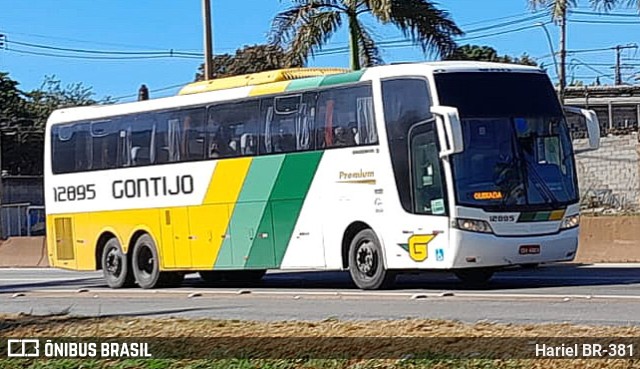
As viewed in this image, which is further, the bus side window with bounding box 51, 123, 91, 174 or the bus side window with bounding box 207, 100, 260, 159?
the bus side window with bounding box 51, 123, 91, 174

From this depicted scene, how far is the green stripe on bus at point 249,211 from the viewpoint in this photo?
20.6 metres

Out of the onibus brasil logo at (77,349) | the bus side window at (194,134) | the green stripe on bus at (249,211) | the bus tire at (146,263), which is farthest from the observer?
the bus tire at (146,263)

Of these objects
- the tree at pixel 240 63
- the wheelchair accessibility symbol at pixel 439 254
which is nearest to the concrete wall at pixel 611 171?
the wheelchair accessibility symbol at pixel 439 254

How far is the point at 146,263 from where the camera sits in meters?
23.3

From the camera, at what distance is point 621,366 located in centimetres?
846

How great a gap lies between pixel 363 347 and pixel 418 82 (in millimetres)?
9387

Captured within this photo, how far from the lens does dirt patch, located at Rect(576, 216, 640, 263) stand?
24.9 meters

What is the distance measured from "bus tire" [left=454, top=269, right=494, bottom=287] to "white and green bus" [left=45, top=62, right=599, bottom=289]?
4 cm

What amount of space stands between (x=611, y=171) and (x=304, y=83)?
19.7 metres

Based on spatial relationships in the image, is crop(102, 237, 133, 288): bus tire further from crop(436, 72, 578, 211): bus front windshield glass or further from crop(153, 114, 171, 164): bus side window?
crop(436, 72, 578, 211): bus front windshield glass

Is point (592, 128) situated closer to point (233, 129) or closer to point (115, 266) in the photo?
point (233, 129)

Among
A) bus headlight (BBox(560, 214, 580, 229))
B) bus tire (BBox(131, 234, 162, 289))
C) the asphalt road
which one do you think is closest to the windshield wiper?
bus headlight (BBox(560, 214, 580, 229))

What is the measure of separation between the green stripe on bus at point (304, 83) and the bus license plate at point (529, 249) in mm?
4281

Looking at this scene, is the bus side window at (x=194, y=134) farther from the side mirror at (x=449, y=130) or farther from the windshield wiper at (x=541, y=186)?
the windshield wiper at (x=541, y=186)
